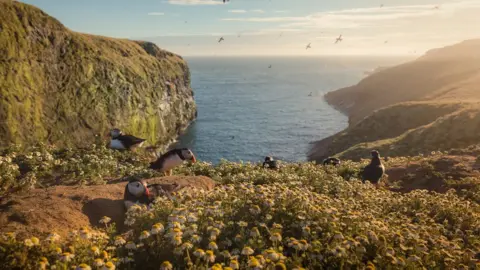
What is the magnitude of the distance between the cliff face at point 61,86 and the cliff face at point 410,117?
94.9 ft

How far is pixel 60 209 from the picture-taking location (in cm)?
917

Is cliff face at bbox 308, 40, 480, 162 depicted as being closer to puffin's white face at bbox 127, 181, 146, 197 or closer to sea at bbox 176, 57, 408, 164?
sea at bbox 176, 57, 408, 164

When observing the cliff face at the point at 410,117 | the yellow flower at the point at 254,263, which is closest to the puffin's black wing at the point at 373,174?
the yellow flower at the point at 254,263

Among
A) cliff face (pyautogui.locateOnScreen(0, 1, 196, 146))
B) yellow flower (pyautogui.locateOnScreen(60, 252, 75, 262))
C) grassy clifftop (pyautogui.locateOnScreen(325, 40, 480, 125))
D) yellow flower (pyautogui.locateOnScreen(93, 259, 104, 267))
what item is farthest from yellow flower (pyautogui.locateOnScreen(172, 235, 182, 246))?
grassy clifftop (pyautogui.locateOnScreen(325, 40, 480, 125))

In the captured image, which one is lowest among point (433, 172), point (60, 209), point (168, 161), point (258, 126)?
point (258, 126)

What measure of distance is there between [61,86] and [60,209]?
3205cm

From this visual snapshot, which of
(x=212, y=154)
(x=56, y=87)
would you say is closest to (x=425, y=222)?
(x=56, y=87)

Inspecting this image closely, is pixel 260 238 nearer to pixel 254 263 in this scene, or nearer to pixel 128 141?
pixel 254 263

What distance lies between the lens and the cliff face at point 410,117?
36.3 m

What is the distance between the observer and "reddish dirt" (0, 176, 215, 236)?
26.3ft

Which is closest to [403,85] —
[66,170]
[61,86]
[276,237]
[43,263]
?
[61,86]

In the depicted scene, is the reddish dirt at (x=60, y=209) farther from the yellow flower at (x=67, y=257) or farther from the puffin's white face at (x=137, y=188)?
the yellow flower at (x=67, y=257)

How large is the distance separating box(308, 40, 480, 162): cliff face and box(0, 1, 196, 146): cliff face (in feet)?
94.9

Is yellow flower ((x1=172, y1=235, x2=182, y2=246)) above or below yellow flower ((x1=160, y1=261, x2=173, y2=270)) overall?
above
